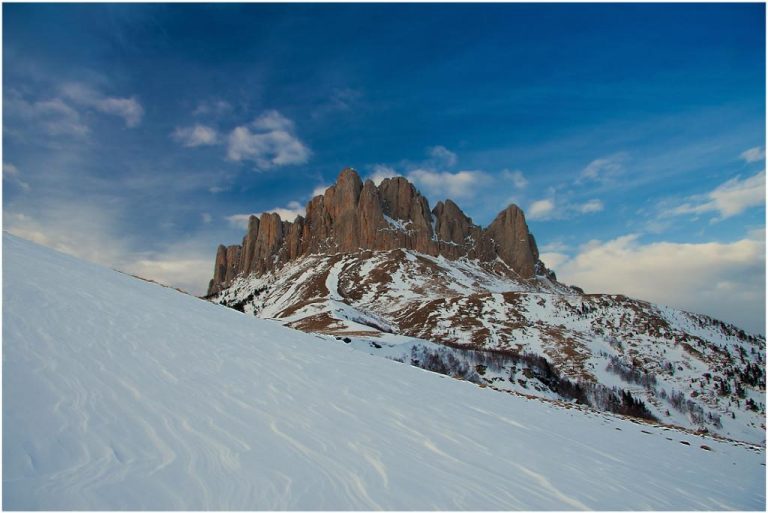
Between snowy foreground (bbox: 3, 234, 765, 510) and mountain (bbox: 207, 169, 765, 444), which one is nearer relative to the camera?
snowy foreground (bbox: 3, 234, 765, 510)

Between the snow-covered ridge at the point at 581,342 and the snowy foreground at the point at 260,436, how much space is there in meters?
37.7

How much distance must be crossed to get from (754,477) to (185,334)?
14760 mm

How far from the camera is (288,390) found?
29.3 ft

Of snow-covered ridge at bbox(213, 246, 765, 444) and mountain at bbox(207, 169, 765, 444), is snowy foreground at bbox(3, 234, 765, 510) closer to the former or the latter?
mountain at bbox(207, 169, 765, 444)

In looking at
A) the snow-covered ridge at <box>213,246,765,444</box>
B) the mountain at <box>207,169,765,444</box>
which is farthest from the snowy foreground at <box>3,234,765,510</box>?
the snow-covered ridge at <box>213,246,765,444</box>

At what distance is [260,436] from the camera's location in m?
6.04

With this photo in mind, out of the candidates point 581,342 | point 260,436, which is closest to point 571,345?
point 581,342

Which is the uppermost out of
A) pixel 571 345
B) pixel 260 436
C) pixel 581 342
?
pixel 581 342

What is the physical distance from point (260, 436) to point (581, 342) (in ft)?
363

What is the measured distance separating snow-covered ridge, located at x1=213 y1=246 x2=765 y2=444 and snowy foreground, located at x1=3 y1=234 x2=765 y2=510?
37708mm

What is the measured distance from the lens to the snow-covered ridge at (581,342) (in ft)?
219

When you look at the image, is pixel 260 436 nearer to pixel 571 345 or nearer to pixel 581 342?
pixel 571 345

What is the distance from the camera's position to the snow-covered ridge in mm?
66750

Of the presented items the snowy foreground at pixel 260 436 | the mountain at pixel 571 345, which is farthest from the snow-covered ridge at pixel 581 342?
the snowy foreground at pixel 260 436
